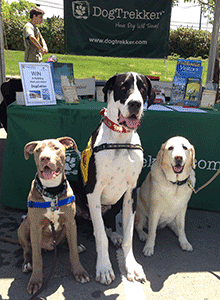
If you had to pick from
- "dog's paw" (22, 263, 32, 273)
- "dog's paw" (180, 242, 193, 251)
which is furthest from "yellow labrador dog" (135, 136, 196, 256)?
"dog's paw" (22, 263, 32, 273)

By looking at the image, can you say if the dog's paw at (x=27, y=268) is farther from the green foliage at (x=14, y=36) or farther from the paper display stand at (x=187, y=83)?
the green foliage at (x=14, y=36)

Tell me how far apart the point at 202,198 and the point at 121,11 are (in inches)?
151

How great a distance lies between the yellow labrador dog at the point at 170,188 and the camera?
7.88 ft

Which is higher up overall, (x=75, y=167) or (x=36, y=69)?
(x=36, y=69)

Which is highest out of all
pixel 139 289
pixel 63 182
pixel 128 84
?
pixel 128 84

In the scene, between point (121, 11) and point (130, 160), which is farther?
point (121, 11)

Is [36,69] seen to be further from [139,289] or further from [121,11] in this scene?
[121,11]

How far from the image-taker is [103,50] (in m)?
5.49

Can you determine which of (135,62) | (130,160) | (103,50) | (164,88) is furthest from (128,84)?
(135,62)

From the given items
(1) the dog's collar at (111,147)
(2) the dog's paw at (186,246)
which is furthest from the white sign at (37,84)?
(2) the dog's paw at (186,246)

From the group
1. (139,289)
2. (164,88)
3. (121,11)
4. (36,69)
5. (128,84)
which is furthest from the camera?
(121,11)

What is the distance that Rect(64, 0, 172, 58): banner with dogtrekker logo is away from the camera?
511 cm

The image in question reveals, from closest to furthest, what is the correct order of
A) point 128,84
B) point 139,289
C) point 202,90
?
1. point 128,84
2. point 139,289
3. point 202,90

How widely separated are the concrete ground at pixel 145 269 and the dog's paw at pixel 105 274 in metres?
0.04
